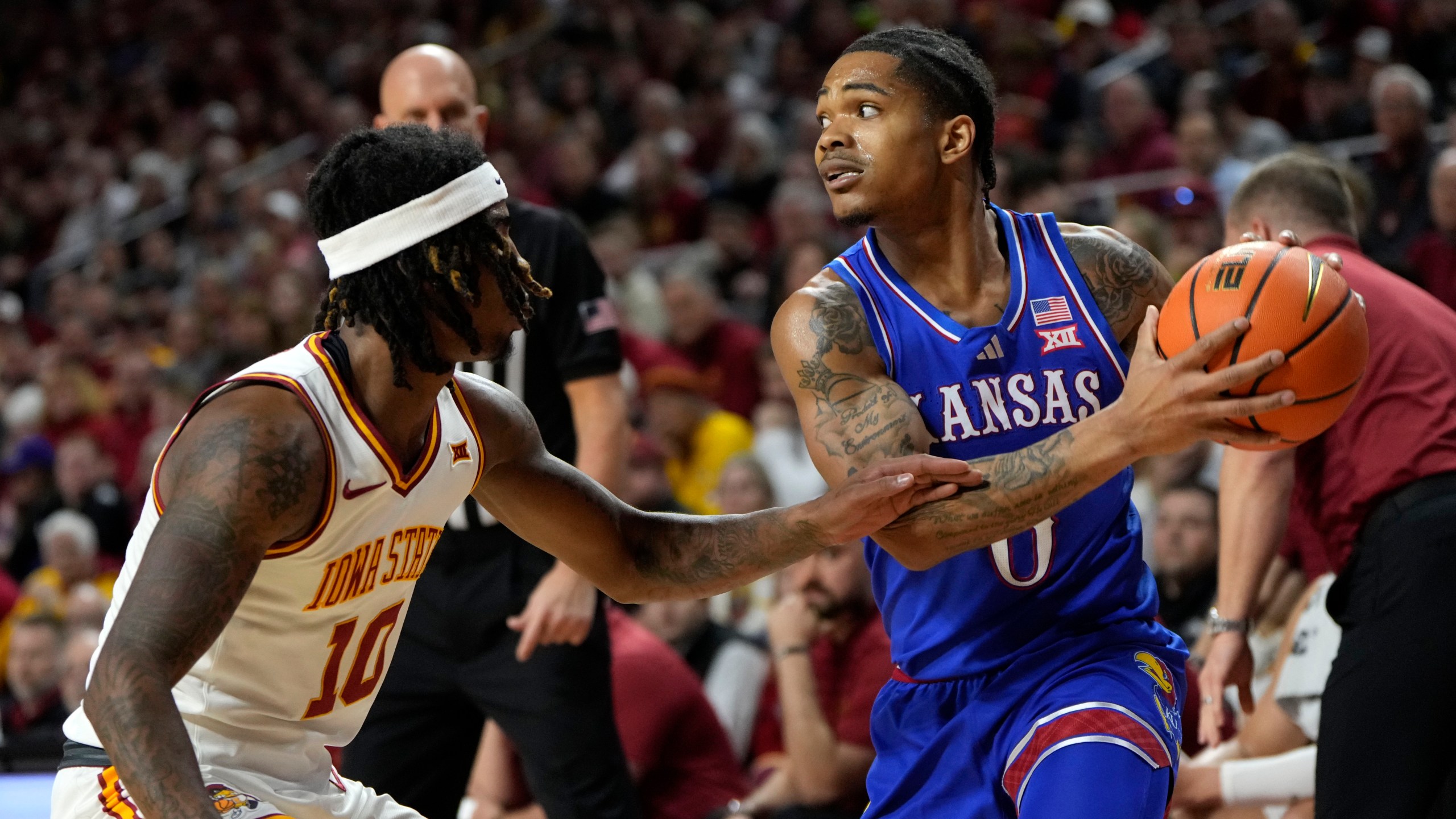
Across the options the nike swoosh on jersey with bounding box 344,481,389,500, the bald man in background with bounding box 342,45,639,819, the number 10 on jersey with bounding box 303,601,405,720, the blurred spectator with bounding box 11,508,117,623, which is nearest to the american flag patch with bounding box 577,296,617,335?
A: the bald man in background with bounding box 342,45,639,819

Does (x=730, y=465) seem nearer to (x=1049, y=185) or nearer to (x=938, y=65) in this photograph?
(x=1049, y=185)

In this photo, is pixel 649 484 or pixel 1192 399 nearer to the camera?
pixel 1192 399

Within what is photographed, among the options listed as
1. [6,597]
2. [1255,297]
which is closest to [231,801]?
[1255,297]

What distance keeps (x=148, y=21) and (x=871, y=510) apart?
17.3 m

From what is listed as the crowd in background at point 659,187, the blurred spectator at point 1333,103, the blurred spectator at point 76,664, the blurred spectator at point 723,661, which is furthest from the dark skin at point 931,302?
the blurred spectator at point 1333,103

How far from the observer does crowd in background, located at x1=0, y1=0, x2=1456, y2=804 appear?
7352 mm

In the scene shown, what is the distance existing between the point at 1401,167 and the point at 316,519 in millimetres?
6615

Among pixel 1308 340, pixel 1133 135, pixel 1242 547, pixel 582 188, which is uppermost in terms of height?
pixel 582 188

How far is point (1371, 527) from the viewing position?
→ 371 centimetres

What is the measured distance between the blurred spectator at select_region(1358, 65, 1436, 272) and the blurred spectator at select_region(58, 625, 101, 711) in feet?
20.0

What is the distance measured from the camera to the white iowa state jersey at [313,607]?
8.86 feet

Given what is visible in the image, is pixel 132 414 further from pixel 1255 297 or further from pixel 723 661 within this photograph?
pixel 1255 297

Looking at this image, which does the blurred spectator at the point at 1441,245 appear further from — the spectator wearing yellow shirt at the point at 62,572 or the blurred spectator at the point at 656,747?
the spectator wearing yellow shirt at the point at 62,572

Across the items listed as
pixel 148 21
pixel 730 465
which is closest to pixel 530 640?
pixel 730 465
